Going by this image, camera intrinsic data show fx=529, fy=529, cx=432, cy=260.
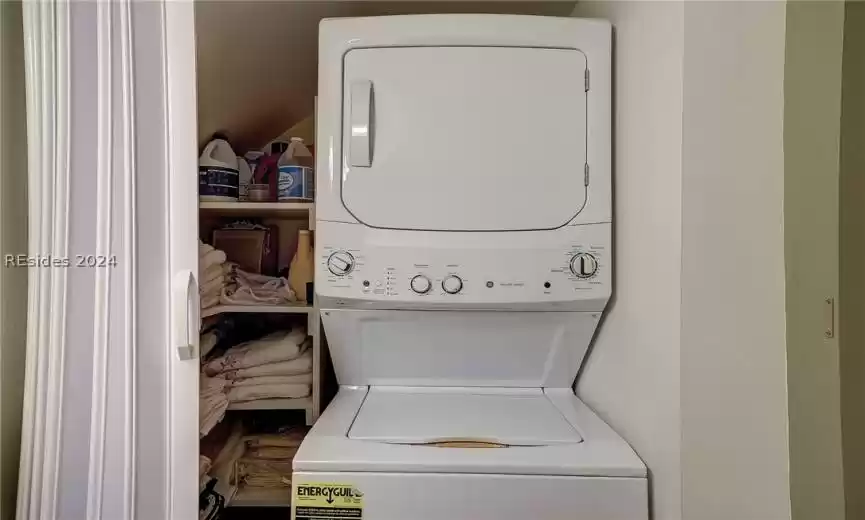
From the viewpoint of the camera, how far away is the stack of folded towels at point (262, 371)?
1.67 meters

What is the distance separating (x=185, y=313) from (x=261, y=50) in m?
0.98

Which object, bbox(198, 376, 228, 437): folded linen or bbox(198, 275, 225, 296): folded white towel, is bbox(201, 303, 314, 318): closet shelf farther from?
bbox(198, 376, 228, 437): folded linen

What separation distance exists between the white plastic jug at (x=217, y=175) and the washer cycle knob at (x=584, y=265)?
107 cm

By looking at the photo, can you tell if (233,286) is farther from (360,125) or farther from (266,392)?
(360,125)

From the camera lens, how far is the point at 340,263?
56.0 inches

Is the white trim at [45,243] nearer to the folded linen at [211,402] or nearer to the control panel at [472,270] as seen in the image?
the folded linen at [211,402]

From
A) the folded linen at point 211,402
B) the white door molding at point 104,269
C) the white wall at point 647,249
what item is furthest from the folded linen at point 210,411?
the white wall at point 647,249

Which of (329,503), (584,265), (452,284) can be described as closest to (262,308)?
(452,284)

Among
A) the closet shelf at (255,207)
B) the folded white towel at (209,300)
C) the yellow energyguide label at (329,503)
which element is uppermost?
the closet shelf at (255,207)

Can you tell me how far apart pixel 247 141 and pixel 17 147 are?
108cm

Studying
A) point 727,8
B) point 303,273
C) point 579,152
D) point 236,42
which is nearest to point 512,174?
point 579,152

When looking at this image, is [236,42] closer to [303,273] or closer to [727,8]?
[303,273]

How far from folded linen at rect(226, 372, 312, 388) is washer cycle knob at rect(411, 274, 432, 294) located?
0.59m

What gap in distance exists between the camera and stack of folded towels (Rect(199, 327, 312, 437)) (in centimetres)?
167
